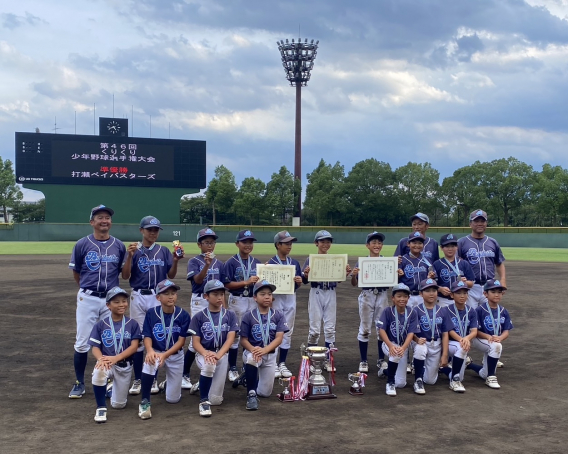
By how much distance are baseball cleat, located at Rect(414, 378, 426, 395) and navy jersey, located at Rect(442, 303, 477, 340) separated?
973 mm

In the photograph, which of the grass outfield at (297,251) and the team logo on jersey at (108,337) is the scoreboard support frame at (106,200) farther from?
the team logo on jersey at (108,337)

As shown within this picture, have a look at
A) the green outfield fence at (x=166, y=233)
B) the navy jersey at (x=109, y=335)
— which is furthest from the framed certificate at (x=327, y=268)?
the green outfield fence at (x=166, y=233)

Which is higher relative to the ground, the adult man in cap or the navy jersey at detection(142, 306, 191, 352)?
the adult man in cap

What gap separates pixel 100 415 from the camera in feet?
19.1

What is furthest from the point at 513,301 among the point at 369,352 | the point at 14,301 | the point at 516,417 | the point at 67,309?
the point at 14,301

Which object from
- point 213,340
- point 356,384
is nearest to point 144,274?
point 213,340

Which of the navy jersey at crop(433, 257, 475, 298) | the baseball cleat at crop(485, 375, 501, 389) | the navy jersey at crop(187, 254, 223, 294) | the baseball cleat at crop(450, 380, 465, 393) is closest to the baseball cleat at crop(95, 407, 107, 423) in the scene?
the navy jersey at crop(187, 254, 223, 294)

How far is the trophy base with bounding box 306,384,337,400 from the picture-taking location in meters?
6.68

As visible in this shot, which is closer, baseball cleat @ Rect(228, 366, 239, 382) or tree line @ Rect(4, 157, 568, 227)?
baseball cleat @ Rect(228, 366, 239, 382)

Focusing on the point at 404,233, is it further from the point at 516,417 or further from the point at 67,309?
the point at 516,417

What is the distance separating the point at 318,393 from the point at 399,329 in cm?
143

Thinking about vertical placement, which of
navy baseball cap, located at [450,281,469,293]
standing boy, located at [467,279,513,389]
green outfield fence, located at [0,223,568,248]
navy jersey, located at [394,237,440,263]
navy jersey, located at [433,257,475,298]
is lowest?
green outfield fence, located at [0,223,568,248]

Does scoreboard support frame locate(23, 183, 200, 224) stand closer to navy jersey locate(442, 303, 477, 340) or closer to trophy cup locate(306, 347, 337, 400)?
Result: navy jersey locate(442, 303, 477, 340)

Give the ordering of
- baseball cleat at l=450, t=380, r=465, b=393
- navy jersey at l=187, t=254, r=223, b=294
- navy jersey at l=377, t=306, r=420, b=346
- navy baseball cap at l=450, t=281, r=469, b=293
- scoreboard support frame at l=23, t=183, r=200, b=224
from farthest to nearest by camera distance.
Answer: scoreboard support frame at l=23, t=183, r=200, b=224, navy jersey at l=187, t=254, r=223, b=294, navy baseball cap at l=450, t=281, r=469, b=293, navy jersey at l=377, t=306, r=420, b=346, baseball cleat at l=450, t=380, r=465, b=393
